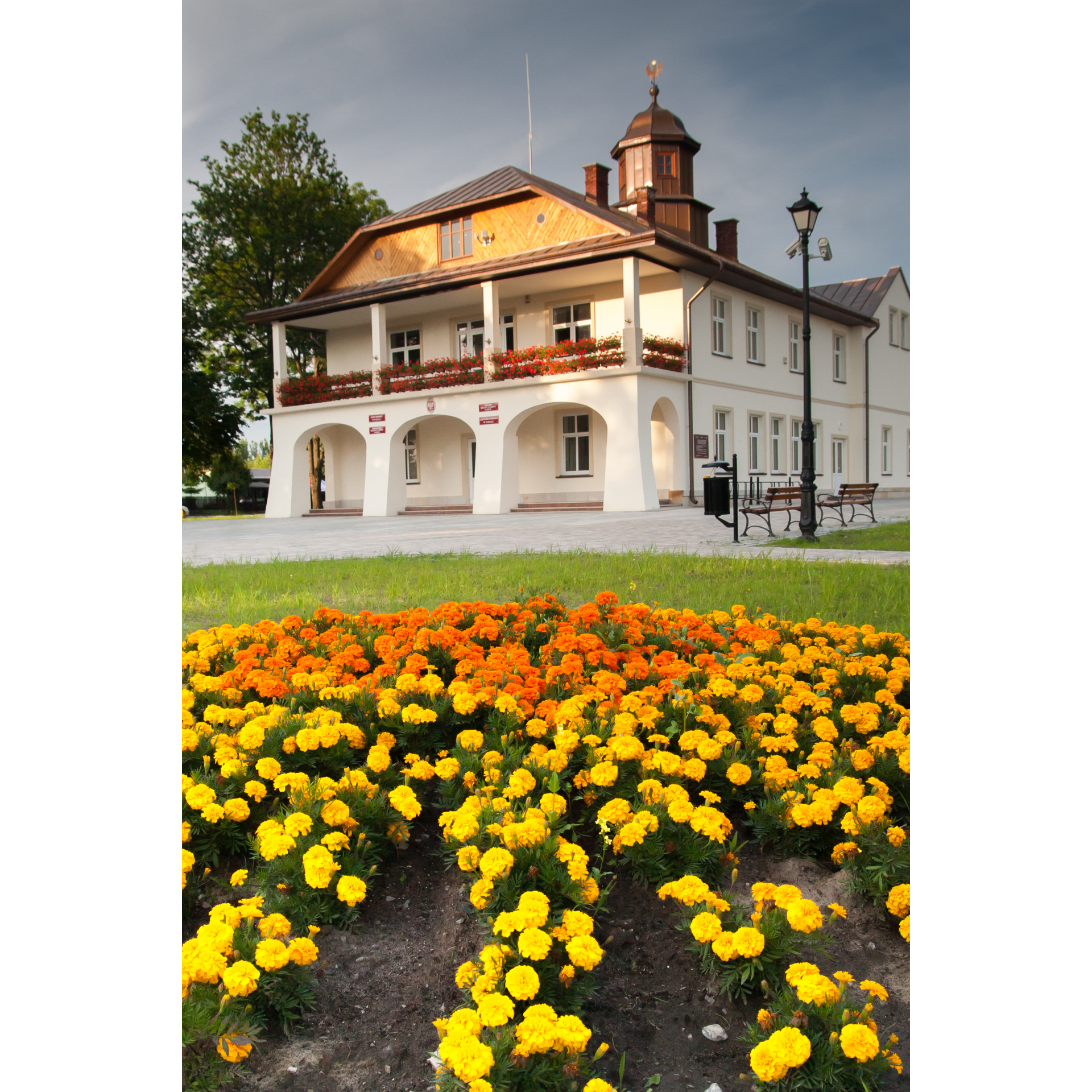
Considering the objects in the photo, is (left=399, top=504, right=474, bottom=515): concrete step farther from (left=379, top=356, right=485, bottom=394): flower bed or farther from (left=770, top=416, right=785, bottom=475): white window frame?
(left=770, top=416, right=785, bottom=475): white window frame

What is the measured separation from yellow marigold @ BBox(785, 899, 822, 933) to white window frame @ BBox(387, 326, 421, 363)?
26.1 metres

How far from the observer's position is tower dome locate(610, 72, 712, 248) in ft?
77.5

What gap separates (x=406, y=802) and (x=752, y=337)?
24465mm

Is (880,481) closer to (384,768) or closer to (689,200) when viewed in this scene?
(689,200)

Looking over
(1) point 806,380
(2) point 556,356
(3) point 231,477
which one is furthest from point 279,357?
(1) point 806,380

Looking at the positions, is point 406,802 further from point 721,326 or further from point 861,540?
point 721,326

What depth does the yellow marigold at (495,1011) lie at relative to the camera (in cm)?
138

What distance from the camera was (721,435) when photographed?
914 inches
